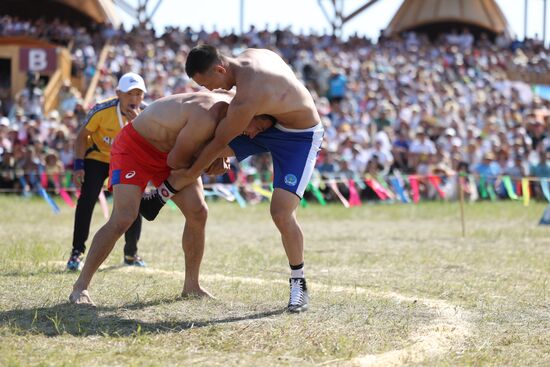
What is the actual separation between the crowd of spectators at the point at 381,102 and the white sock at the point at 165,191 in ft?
28.5

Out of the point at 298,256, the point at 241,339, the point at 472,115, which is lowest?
the point at 241,339

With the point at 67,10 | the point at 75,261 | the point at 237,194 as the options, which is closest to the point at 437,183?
the point at 237,194

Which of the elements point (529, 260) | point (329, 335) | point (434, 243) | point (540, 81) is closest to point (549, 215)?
point (434, 243)

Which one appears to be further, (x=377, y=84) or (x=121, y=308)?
(x=377, y=84)

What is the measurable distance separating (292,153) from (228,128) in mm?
551

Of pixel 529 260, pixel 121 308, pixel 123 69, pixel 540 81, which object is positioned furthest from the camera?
pixel 540 81

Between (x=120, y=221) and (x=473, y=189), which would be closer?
(x=120, y=221)

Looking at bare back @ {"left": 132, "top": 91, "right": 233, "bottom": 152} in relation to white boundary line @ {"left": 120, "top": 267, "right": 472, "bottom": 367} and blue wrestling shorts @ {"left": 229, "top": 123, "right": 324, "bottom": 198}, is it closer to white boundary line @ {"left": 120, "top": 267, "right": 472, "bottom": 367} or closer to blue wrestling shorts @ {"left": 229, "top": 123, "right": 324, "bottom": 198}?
blue wrestling shorts @ {"left": 229, "top": 123, "right": 324, "bottom": 198}

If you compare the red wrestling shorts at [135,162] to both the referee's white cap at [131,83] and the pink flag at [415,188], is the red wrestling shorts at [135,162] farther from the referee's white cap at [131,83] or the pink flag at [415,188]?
the pink flag at [415,188]

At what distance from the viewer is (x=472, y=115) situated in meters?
21.2

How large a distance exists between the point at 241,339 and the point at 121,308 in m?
1.18

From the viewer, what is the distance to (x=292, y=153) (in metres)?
5.70

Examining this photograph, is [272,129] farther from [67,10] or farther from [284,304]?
[67,10]

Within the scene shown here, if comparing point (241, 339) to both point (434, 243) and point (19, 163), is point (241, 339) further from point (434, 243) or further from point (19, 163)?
point (19, 163)
